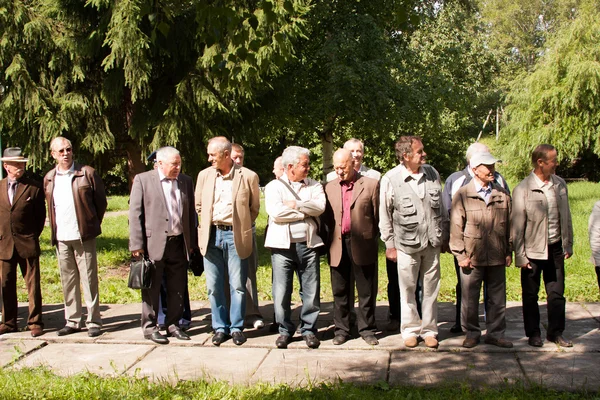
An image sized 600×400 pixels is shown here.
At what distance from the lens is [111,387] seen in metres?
5.47

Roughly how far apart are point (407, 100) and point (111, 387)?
10.9 m

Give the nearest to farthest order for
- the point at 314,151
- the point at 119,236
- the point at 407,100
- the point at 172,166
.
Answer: the point at 172,166 → the point at 407,100 → the point at 119,236 → the point at 314,151

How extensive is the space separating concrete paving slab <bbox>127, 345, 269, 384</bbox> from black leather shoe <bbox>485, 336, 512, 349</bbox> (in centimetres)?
221

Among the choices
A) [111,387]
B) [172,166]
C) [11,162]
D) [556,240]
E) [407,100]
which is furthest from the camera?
[407,100]

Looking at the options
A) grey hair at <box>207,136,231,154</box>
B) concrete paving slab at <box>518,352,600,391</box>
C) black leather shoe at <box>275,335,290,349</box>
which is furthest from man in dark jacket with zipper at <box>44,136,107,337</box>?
concrete paving slab at <box>518,352,600,391</box>

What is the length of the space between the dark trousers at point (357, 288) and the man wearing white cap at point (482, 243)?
914 mm

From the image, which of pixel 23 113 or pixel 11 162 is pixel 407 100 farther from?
pixel 11 162

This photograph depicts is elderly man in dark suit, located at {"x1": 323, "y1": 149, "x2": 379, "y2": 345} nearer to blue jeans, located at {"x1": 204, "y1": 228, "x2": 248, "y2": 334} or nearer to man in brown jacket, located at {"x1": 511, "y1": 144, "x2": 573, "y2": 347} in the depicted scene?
blue jeans, located at {"x1": 204, "y1": 228, "x2": 248, "y2": 334}

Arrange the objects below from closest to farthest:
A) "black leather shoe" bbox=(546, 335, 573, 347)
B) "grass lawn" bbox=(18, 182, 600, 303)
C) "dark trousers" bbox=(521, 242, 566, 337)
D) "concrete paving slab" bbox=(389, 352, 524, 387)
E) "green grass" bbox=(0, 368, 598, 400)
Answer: "green grass" bbox=(0, 368, 598, 400) < "concrete paving slab" bbox=(389, 352, 524, 387) < "black leather shoe" bbox=(546, 335, 573, 347) < "dark trousers" bbox=(521, 242, 566, 337) < "grass lawn" bbox=(18, 182, 600, 303)

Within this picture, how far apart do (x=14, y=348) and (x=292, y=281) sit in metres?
2.93

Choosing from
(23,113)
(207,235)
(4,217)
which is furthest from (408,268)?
(23,113)

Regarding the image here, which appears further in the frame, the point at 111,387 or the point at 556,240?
the point at 556,240

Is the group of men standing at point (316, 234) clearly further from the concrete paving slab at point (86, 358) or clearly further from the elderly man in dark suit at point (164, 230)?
the concrete paving slab at point (86, 358)

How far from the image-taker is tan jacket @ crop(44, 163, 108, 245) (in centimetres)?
718
